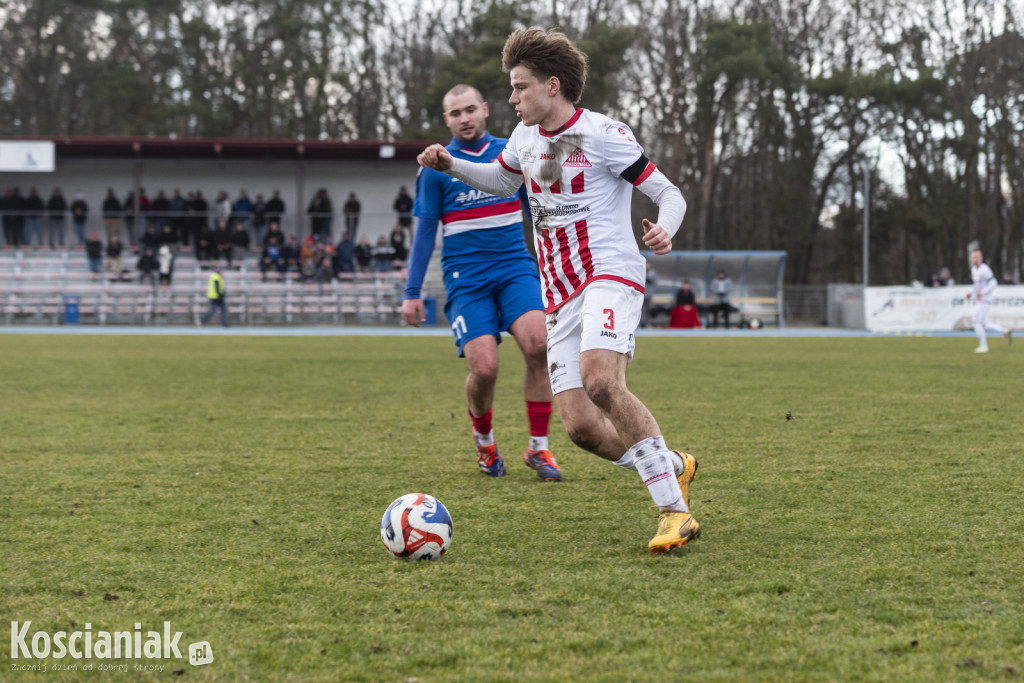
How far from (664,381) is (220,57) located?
118 ft

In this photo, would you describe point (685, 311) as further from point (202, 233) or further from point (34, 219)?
point (34, 219)

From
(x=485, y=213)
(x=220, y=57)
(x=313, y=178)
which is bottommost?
(x=485, y=213)

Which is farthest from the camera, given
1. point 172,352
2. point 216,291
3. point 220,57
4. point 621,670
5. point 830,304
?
point 220,57

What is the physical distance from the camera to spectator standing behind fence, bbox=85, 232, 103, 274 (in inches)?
1296

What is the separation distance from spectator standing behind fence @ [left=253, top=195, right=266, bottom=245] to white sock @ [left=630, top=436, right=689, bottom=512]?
105ft

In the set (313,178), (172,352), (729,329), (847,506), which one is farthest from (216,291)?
(847,506)

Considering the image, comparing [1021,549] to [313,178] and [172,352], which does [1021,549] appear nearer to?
[172,352]

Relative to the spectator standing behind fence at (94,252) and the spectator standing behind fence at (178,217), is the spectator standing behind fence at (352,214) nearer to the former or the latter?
the spectator standing behind fence at (178,217)

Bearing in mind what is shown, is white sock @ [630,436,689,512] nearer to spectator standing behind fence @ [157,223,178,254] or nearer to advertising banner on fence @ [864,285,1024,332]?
advertising banner on fence @ [864,285,1024,332]

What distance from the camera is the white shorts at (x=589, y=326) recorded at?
13.9 feet

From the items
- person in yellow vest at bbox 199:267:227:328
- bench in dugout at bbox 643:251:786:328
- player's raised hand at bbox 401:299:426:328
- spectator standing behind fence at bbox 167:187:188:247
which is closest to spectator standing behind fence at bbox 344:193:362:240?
spectator standing behind fence at bbox 167:187:188:247

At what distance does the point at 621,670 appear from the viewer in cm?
270

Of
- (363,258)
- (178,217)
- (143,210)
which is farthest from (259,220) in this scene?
(143,210)

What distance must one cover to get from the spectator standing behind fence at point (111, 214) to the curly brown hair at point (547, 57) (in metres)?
33.3
